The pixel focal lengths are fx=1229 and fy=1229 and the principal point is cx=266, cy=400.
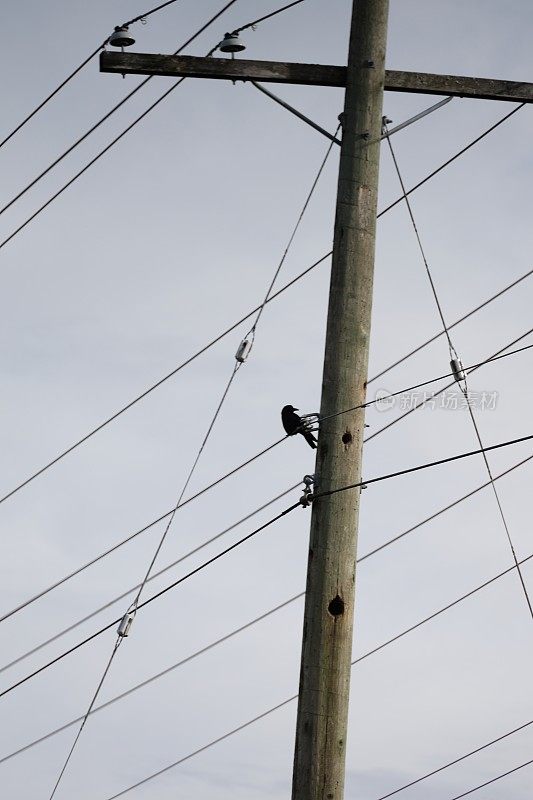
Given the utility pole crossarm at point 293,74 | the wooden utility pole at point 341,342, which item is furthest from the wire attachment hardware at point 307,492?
the utility pole crossarm at point 293,74

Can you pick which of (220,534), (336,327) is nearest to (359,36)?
(336,327)

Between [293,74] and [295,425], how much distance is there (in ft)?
7.44

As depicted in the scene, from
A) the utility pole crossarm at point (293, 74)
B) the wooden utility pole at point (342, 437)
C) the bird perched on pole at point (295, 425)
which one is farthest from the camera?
the utility pole crossarm at point (293, 74)

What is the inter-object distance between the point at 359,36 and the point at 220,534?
4.29 metres

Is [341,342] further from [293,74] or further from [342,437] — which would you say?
[293,74]

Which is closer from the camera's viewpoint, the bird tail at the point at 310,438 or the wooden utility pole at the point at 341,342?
the wooden utility pole at the point at 341,342

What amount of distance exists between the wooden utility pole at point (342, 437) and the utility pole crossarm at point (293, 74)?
171 mm

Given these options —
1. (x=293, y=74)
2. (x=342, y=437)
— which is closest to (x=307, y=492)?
(x=342, y=437)

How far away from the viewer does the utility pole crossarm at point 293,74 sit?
777 centimetres

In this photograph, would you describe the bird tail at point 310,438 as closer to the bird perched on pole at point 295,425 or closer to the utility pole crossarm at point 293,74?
the bird perched on pole at point 295,425

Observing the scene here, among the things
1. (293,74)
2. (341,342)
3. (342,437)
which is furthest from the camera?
(293,74)

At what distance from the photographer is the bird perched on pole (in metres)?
7.29

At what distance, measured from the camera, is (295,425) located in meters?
7.36

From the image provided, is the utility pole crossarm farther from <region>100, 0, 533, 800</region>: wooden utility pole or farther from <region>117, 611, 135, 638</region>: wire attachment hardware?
<region>117, 611, 135, 638</region>: wire attachment hardware
